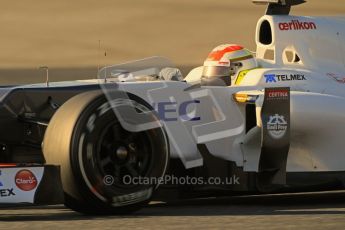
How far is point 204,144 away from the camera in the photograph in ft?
32.8

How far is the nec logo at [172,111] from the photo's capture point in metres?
9.89

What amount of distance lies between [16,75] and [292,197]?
1822 cm

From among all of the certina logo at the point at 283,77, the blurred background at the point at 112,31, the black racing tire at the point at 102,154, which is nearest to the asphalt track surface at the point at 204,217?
the black racing tire at the point at 102,154

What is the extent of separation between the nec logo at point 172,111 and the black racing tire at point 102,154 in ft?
2.18

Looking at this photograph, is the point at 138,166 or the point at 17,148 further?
the point at 17,148

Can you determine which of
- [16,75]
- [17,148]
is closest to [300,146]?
[17,148]

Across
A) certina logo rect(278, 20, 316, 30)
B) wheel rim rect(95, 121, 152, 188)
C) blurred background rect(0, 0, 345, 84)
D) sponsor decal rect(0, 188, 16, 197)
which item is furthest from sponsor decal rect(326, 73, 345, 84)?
blurred background rect(0, 0, 345, 84)

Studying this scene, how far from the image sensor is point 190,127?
9.97 metres

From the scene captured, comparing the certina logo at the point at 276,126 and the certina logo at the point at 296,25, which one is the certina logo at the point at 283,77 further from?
the certina logo at the point at 276,126

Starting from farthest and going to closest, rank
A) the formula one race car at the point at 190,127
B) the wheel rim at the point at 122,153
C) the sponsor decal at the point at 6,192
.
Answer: the wheel rim at the point at 122,153 → the formula one race car at the point at 190,127 → the sponsor decal at the point at 6,192

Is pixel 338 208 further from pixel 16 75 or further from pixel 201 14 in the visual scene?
pixel 201 14

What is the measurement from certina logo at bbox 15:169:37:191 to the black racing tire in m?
0.26

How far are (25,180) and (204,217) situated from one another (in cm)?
161

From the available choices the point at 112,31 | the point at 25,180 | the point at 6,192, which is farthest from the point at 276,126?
the point at 112,31
